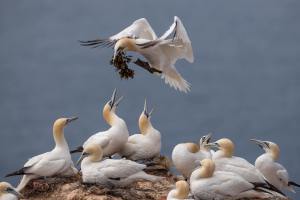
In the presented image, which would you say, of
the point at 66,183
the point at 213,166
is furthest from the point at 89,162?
the point at 213,166

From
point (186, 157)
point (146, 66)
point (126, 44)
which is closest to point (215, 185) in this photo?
point (186, 157)

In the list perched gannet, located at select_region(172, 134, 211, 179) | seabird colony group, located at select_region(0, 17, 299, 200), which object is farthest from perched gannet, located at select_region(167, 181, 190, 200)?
perched gannet, located at select_region(172, 134, 211, 179)

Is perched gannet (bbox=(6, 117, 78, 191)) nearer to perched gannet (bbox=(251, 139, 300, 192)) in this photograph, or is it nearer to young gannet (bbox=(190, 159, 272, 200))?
young gannet (bbox=(190, 159, 272, 200))

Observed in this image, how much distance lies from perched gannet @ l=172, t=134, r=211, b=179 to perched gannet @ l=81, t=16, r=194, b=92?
2.07 metres

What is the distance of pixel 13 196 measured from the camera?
52.0ft

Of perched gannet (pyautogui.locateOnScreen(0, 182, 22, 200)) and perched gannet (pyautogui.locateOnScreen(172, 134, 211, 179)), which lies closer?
perched gannet (pyautogui.locateOnScreen(0, 182, 22, 200))

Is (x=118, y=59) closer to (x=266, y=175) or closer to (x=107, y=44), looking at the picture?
(x=107, y=44)

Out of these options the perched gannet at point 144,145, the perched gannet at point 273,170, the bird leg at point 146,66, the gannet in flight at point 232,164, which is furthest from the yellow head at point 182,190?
the bird leg at point 146,66

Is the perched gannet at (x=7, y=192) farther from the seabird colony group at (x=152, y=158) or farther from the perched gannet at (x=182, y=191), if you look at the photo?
the perched gannet at (x=182, y=191)

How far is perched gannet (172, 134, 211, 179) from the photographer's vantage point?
54.3 feet

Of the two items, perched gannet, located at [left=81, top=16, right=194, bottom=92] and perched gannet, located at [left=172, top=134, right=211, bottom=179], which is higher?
perched gannet, located at [left=81, top=16, right=194, bottom=92]

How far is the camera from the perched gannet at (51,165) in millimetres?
16484

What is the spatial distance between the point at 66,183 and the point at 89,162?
0.65 meters

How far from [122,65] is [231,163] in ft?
7.94
